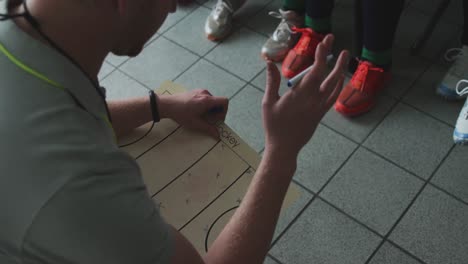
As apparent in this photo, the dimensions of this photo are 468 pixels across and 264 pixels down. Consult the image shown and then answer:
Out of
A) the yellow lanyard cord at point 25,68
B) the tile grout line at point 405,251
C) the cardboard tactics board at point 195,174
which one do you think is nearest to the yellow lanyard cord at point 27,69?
the yellow lanyard cord at point 25,68

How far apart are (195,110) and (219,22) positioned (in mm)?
1052

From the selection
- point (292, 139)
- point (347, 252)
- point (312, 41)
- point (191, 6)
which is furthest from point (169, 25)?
point (292, 139)

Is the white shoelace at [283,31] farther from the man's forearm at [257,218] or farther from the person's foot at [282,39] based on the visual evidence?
the man's forearm at [257,218]

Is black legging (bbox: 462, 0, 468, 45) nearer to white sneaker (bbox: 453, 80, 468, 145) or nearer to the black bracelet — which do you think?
white sneaker (bbox: 453, 80, 468, 145)

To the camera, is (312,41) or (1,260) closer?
(1,260)

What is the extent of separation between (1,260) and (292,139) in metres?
0.43

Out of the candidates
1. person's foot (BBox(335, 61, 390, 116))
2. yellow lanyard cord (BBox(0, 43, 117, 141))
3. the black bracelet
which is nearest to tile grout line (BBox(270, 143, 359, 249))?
person's foot (BBox(335, 61, 390, 116))

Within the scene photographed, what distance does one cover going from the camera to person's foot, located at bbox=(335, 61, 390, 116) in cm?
153

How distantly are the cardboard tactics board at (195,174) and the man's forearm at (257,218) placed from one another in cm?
7

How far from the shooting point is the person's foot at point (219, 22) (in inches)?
72.8

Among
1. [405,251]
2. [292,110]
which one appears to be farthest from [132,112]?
[405,251]

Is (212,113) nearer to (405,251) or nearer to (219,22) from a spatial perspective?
(405,251)

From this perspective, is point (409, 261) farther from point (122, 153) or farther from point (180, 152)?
point (122, 153)

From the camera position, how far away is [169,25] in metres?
1.98
